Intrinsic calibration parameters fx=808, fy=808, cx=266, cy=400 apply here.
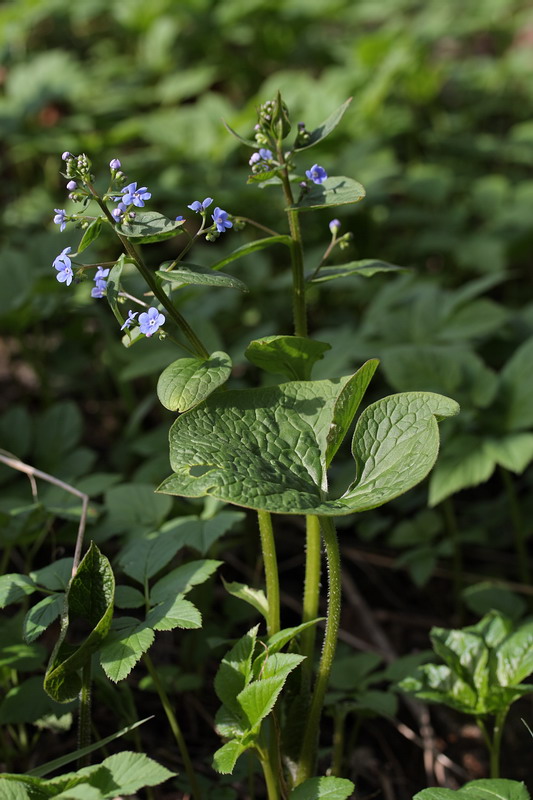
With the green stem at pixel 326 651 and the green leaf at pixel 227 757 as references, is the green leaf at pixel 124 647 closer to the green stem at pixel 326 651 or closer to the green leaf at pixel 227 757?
the green leaf at pixel 227 757

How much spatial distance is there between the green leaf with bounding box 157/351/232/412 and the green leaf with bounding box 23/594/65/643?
396mm

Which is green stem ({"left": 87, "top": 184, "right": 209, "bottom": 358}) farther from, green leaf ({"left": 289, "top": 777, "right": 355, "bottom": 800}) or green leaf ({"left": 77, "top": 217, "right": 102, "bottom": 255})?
green leaf ({"left": 289, "top": 777, "right": 355, "bottom": 800})

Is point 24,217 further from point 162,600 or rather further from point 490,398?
point 162,600

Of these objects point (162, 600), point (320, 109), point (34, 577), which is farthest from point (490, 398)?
point (320, 109)

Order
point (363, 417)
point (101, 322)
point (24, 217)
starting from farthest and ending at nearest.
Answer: point (24, 217) < point (101, 322) < point (363, 417)

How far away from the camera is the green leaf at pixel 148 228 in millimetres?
1250

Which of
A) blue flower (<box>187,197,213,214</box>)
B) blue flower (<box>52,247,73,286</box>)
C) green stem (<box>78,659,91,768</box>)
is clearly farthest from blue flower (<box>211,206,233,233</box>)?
green stem (<box>78,659,91,768</box>)

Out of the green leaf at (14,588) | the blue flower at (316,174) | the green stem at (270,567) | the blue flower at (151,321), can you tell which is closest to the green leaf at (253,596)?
the green stem at (270,567)

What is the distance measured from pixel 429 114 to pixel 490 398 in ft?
9.28

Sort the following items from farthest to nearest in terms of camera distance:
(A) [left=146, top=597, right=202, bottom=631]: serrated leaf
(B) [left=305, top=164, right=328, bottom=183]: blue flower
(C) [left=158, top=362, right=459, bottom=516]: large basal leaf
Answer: (B) [left=305, top=164, right=328, bottom=183]: blue flower, (A) [left=146, top=597, right=202, bottom=631]: serrated leaf, (C) [left=158, top=362, right=459, bottom=516]: large basal leaf

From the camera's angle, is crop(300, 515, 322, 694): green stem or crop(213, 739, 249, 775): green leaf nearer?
crop(213, 739, 249, 775): green leaf

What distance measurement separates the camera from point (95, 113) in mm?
4109

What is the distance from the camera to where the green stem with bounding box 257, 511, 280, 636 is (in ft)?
4.64

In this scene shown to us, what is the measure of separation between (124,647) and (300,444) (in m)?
0.43
